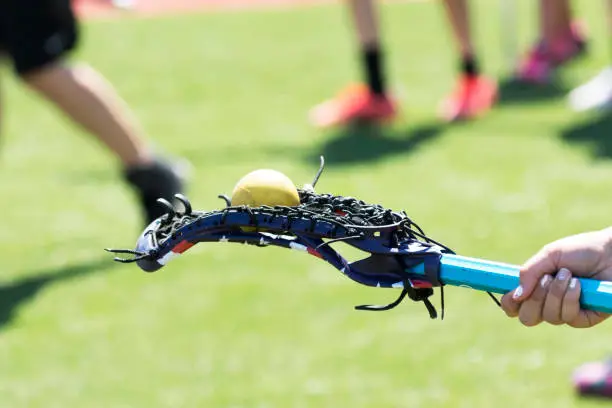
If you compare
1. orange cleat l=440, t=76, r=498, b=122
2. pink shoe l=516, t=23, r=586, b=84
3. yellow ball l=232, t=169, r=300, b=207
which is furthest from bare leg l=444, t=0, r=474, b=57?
yellow ball l=232, t=169, r=300, b=207

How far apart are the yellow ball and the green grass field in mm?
1451

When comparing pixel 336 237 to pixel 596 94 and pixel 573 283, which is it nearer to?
pixel 573 283

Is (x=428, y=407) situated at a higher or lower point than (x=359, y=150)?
higher

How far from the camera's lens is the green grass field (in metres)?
3.46

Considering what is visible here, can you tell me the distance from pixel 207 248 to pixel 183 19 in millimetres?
6403

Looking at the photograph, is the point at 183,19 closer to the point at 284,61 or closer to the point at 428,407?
the point at 284,61

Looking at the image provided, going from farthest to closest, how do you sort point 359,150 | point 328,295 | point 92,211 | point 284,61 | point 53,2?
point 284,61 < point 359,150 < point 92,211 < point 53,2 < point 328,295

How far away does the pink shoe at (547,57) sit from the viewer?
7.51 meters

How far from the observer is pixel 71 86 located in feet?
14.7

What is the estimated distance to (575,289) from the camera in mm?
1831

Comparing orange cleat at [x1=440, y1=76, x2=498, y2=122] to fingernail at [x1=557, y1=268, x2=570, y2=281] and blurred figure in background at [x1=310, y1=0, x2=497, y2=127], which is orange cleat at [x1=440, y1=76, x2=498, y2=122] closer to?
blurred figure in background at [x1=310, y1=0, x2=497, y2=127]

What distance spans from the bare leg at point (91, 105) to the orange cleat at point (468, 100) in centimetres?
236

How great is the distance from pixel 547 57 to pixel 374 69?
1684mm

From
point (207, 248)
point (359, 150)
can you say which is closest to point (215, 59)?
point (359, 150)
